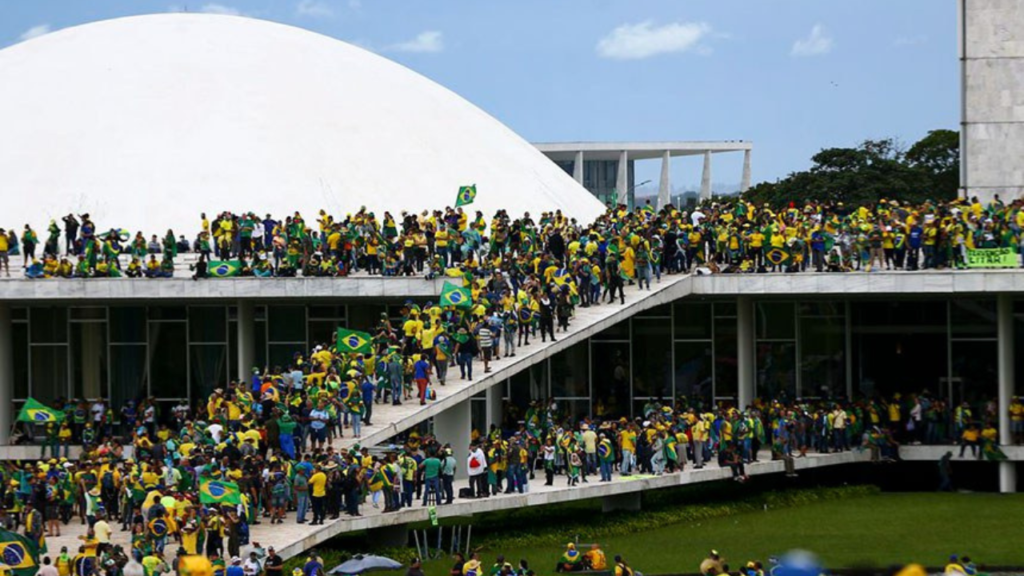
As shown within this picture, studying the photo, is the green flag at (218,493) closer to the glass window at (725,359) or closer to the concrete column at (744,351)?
the concrete column at (744,351)

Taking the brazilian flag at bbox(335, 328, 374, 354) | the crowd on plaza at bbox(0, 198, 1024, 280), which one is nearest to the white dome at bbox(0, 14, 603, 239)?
the crowd on plaza at bbox(0, 198, 1024, 280)

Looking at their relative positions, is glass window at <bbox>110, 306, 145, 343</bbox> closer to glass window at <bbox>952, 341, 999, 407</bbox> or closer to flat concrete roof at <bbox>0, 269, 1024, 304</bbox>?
flat concrete roof at <bbox>0, 269, 1024, 304</bbox>

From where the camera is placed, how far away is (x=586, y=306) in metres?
34.5

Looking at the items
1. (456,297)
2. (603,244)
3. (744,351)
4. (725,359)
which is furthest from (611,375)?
(456,297)

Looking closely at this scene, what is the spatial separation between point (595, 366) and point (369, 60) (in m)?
16.6

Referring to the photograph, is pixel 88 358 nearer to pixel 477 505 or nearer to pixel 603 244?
pixel 603 244

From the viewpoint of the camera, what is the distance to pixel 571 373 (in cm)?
4050

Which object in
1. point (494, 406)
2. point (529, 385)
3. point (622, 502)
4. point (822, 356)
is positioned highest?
point (822, 356)

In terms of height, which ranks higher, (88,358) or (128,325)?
(128,325)

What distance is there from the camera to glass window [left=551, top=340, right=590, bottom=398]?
40.3m

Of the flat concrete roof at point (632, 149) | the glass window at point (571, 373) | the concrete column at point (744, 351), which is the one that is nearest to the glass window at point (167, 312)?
the glass window at point (571, 373)

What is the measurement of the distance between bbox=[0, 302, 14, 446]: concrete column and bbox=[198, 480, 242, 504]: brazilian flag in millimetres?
15989

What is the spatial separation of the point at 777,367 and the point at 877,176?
38.8 metres

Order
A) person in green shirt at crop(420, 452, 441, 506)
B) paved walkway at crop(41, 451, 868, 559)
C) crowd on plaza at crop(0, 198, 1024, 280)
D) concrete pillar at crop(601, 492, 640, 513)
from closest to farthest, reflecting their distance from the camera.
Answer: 1. paved walkway at crop(41, 451, 868, 559)
2. person in green shirt at crop(420, 452, 441, 506)
3. concrete pillar at crop(601, 492, 640, 513)
4. crowd on plaza at crop(0, 198, 1024, 280)
